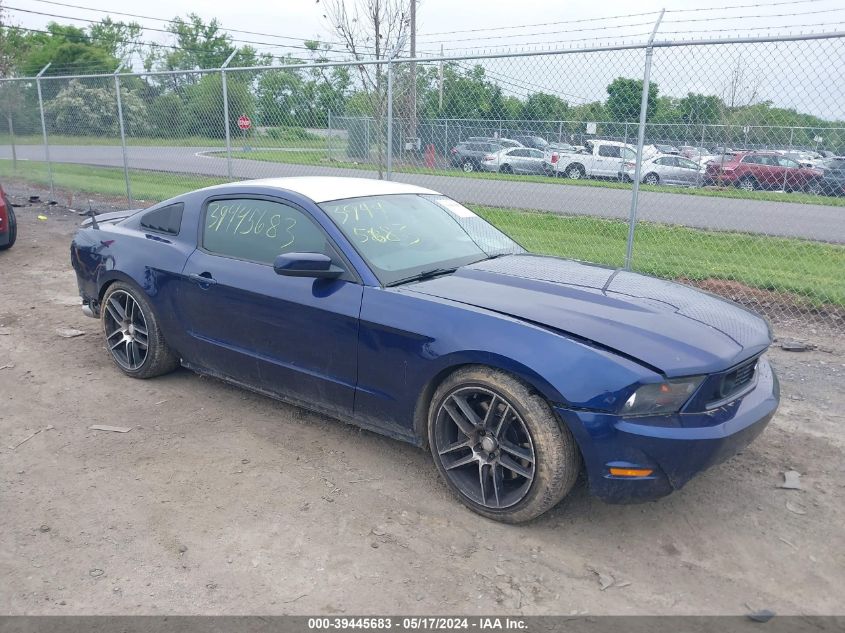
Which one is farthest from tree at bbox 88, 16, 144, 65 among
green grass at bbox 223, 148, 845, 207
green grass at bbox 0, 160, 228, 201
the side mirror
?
the side mirror

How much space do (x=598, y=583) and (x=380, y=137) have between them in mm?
7198

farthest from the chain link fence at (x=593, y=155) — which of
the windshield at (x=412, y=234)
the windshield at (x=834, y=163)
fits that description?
the windshield at (x=412, y=234)

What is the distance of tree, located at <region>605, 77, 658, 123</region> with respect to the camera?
265 inches

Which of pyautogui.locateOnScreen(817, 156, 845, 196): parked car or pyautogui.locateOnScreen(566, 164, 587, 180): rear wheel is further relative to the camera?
pyautogui.locateOnScreen(566, 164, 587, 180): rear wheel

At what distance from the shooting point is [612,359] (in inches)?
120

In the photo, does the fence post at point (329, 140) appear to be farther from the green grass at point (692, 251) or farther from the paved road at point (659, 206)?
the green grass at point (692, 251)

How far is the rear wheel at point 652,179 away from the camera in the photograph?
722 cm

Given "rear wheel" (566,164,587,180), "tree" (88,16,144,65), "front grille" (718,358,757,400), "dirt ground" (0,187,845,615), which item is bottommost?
"dirt ground" (0,187,845,615)

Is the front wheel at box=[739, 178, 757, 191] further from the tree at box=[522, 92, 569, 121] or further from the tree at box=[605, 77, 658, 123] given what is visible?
the tree at box=[522, 92, 569, 121]

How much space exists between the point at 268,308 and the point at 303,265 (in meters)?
0.53

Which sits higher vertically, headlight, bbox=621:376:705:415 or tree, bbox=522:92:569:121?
tree, bbox=522:92:569:121

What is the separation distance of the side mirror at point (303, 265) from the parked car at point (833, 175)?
4.81 m

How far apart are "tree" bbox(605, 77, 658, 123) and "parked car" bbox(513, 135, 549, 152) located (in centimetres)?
83

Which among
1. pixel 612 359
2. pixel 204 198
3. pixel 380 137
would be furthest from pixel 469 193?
pixel 612 359
